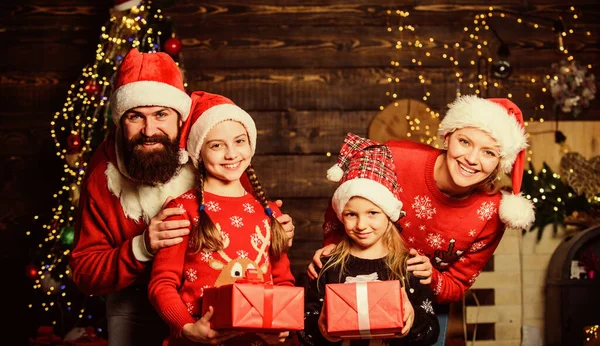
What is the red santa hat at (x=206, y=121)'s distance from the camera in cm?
268

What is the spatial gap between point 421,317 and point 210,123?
36.5 inches

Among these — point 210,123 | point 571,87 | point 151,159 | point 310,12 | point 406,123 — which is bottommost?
point 151,159

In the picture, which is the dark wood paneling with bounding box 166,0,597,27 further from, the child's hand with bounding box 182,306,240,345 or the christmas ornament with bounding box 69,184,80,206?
the child's hand with bounding box 182,306,240,345

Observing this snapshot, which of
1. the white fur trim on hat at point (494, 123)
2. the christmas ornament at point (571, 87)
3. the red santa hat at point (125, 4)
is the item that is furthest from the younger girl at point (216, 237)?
the christmas ornament at point (571, 87)

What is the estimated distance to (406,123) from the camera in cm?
495

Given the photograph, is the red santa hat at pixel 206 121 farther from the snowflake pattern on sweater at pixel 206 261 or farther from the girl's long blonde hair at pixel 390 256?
the girl's long blonde hair at pixel 390 256

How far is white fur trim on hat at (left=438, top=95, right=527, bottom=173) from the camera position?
2873 mm

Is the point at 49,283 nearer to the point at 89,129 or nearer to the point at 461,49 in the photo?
the point at 89,129

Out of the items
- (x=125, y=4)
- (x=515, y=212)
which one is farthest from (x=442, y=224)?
(x=125, y=4)

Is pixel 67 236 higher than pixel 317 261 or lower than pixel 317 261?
higher

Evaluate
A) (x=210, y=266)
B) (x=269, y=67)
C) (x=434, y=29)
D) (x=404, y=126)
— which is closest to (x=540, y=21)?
(x=434, y=29)

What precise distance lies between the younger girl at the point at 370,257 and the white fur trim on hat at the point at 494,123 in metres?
0.35

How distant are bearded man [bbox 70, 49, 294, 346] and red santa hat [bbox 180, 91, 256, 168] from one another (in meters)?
0.04

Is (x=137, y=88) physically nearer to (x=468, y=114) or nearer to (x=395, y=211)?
(x=395, y=211)
